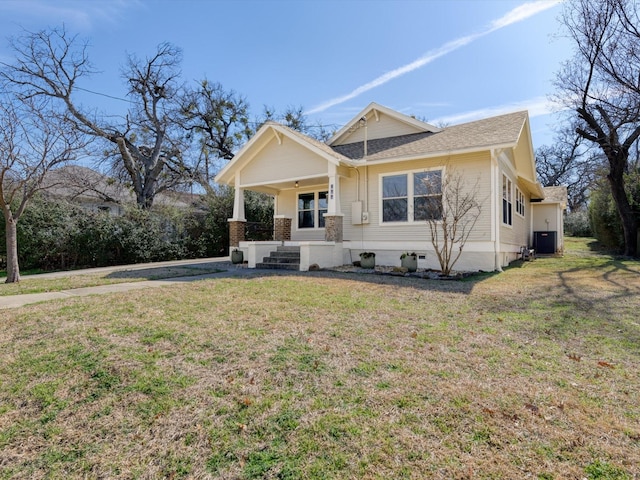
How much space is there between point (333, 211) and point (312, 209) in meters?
2.96

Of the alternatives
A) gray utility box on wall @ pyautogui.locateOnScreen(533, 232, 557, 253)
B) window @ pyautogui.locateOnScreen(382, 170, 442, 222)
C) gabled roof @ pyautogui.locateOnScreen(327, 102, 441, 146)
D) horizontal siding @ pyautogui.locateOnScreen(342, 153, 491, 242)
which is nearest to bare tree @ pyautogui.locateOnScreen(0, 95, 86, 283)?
horizontal siding @ pyautogui.locateOnScreen(342, 153, 491, 242)

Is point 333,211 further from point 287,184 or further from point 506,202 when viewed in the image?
point 506,202

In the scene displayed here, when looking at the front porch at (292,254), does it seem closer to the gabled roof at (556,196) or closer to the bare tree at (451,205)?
the bare tree at (451,205)

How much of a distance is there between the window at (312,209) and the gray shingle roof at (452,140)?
206 centimetres

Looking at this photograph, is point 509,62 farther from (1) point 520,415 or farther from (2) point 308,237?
(1) point 520,415

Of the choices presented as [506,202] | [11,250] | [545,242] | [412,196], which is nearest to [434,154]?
[412,196]

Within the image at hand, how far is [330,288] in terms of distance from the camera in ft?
24.0

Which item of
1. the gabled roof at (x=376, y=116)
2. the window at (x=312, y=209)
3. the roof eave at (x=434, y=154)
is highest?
the gabled roof at (x=376, y=116)

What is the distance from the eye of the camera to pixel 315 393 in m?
2.92

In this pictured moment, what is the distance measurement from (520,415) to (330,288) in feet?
16.1

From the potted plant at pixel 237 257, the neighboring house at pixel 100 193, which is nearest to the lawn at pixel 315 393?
the potted plant at pixel 237 257

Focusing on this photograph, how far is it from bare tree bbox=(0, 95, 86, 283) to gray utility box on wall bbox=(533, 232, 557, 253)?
20.3 m

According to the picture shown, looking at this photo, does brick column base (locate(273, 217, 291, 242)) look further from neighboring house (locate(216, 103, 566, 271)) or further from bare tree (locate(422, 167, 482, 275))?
bare tree (locate(422, 167, 482, 275))

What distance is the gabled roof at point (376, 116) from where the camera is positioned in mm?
13217
